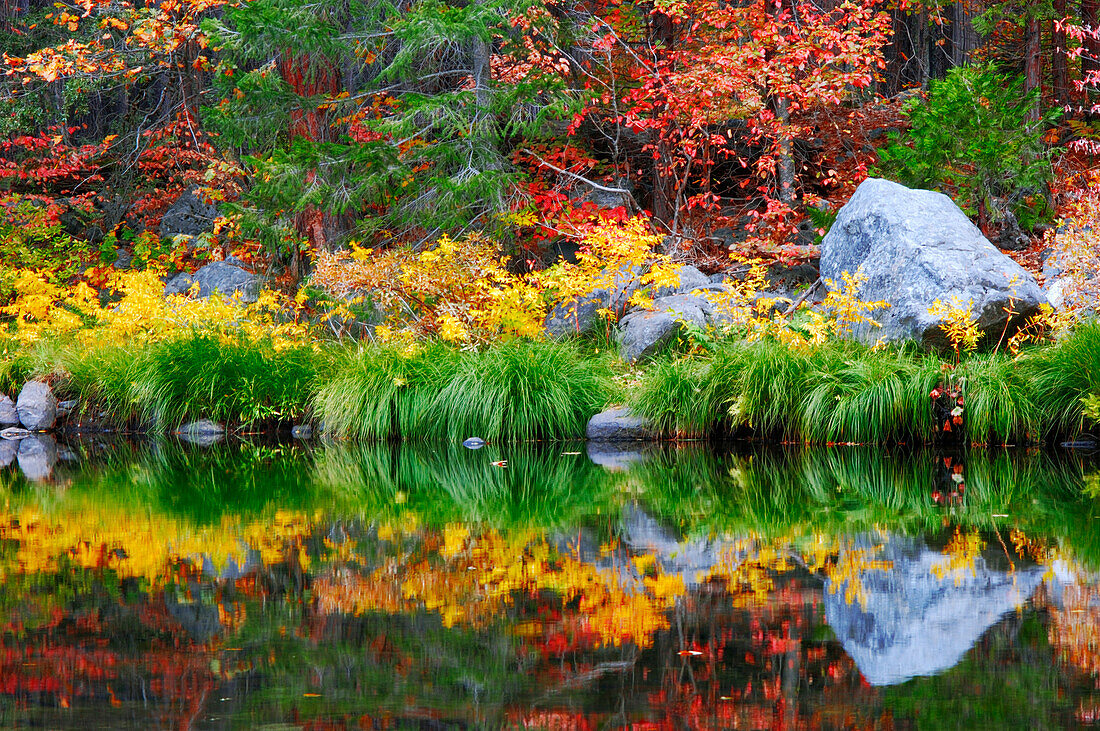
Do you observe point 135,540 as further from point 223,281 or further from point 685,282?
point 223,281

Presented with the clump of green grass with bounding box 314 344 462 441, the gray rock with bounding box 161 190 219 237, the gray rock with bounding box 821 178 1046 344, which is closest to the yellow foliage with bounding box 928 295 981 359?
the gray rock with bounding box 821 178 1046 344

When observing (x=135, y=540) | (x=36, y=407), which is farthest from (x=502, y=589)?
(x=36, y=407)

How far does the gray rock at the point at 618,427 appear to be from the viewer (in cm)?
894

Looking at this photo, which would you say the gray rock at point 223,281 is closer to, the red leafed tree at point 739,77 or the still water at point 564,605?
the red leafed tree at point 739,77

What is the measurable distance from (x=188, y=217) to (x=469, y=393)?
8955mm

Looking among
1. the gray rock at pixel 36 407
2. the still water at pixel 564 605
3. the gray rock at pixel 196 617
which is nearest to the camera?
the still water at pixel 564 605

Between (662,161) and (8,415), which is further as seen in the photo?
(662,161)

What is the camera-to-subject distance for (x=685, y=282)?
1052 cm

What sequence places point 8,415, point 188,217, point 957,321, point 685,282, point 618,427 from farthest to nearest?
point 188,217
point 8,415
point 685,282
point 618,427
point 957,321

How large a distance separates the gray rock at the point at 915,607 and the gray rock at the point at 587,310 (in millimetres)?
6409

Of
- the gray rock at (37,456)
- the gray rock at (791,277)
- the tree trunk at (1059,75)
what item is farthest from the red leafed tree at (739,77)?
the gray rock at (37,456)

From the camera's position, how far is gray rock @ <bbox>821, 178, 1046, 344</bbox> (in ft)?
27.8

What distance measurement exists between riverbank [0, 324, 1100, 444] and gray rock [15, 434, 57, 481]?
726 mm

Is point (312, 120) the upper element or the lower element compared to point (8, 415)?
upper
